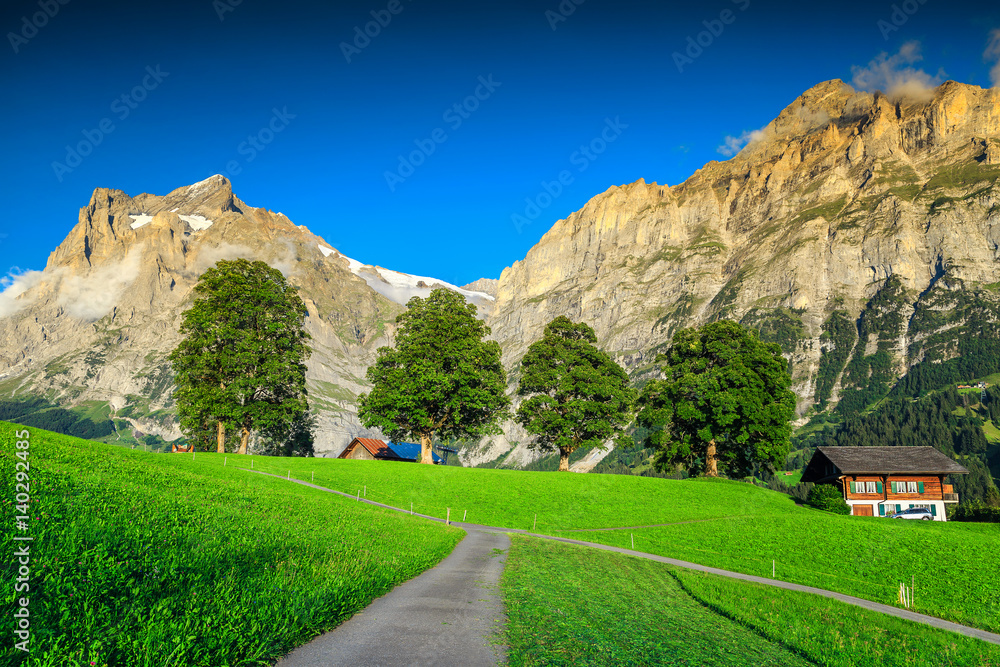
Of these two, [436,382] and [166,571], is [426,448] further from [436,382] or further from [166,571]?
[166,571]

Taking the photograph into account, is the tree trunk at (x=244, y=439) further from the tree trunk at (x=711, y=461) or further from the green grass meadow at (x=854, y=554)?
the tree trunk at (x=711, y=461)

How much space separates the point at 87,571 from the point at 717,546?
35222mm

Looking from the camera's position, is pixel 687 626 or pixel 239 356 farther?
pixel 239 356

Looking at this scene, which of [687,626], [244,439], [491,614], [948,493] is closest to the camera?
[491,614]

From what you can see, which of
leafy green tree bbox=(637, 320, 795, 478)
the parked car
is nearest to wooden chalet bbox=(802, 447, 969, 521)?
the parked car

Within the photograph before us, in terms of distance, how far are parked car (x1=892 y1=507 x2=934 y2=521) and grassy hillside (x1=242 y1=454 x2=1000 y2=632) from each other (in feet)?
64.2

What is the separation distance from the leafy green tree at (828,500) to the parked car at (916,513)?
44.8 ft

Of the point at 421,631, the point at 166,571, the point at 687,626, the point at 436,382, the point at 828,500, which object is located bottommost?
the point at 828,500

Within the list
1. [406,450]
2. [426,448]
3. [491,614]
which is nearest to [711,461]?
[426,448]

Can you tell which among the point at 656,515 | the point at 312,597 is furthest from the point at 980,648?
the point at 656,515

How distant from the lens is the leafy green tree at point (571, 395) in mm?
58719

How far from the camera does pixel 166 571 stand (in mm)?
8297

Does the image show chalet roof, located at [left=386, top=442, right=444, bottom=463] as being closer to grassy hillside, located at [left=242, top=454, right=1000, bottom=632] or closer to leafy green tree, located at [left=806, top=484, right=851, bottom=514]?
grassy hillside, located at [left=242, top=454, right=1000, bottom=632]

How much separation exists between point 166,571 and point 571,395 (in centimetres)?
5562
